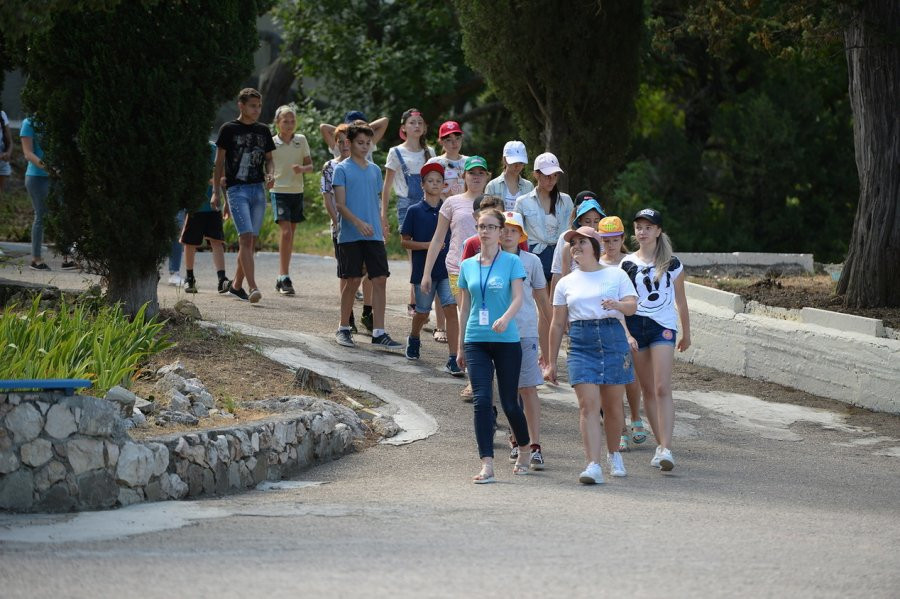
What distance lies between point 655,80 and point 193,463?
18229mm

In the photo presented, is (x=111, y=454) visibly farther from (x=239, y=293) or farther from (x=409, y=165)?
(x=239, y=293)

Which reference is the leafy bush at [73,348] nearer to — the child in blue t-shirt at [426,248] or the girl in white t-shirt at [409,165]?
the child in blue t-shirt at [426,248]

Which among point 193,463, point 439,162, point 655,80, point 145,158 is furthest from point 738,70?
point 193,463

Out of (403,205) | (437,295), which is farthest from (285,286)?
(437,295)

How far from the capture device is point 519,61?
1549cm

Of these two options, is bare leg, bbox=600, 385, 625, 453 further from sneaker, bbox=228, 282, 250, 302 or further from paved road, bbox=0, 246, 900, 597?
sneaker, bbox=228, 282, 250, 302

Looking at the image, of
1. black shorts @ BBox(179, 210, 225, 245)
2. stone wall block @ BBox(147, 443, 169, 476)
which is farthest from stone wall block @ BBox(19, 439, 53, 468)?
black shorts @ BBox(179, 210, 225, 245)

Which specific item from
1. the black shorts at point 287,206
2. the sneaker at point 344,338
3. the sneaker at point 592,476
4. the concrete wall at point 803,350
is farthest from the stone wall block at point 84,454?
the black shorts at point 287,206

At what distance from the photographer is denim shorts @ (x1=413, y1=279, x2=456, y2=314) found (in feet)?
37.3

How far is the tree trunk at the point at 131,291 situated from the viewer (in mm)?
11078

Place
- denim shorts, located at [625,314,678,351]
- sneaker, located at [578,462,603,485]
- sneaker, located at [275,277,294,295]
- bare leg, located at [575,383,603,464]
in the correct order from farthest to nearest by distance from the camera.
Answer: sneaker, located at [275,277,294,295], denim shorts, located at [625,314,678,351], bare leg, located at [575,383,603,464], sneaker, located at [578,462,603,485]

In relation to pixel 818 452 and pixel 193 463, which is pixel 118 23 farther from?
pixel 818 452

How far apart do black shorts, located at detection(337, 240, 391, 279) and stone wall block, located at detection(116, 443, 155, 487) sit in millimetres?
4576

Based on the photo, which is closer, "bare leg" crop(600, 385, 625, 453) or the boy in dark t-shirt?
"bare leg" crop(600, 385, 625, 453)
